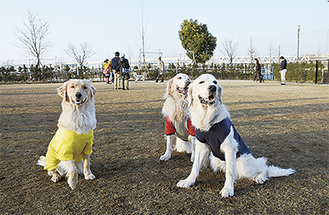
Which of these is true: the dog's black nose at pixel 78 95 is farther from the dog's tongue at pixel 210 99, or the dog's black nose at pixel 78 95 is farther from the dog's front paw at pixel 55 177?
the dog's tongue at pixel 210 99

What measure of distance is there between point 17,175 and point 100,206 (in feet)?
4.96

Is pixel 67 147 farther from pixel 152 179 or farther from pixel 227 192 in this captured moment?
pixel 227 192

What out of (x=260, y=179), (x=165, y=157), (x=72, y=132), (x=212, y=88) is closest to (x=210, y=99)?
(x=212, y=88)

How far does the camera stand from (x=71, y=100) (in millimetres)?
2635

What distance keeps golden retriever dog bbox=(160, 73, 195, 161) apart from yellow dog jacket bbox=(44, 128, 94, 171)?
4.29ft

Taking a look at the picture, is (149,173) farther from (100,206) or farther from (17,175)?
(17,175)

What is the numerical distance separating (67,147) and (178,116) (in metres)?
→ 1.65

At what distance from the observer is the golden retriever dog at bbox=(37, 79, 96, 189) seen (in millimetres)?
2527

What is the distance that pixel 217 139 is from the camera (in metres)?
2.45

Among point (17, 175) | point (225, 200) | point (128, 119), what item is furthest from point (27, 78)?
point (225, 200)

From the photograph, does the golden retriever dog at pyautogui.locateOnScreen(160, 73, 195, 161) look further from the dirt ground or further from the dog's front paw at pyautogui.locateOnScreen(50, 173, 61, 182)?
the dog's front paw at pyautogui.locateOnScreen(50, 173, 61, 182)

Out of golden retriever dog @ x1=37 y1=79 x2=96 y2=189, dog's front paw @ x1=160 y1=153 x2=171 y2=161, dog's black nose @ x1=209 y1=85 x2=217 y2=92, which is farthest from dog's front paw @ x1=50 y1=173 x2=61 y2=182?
dog's black nose @ x1=209 y1=85 x2=217 y2=92

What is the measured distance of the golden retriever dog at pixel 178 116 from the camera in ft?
11.2

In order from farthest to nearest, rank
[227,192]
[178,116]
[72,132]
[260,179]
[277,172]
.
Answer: [178,116] < [277,172] < [260,179] < [72,132] < [227,192]
